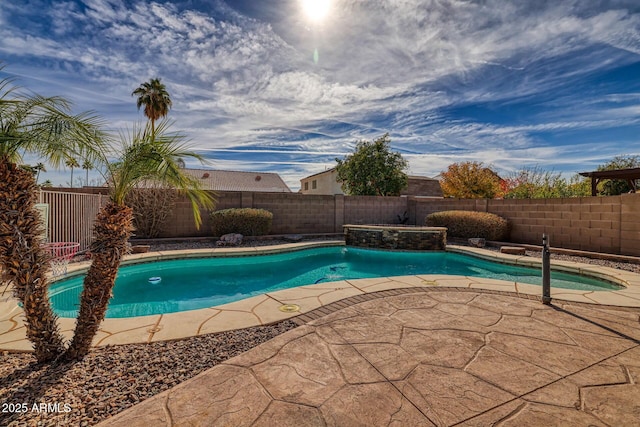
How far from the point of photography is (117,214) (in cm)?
244

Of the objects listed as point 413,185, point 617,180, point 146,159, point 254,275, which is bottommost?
point 254,275

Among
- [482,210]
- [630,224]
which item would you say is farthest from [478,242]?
[630,224]

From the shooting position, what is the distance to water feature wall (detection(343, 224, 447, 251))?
10.2 metres

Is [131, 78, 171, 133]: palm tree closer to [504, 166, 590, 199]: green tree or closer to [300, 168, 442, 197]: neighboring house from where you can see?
[300, 168, 442, 197]: neighboring house

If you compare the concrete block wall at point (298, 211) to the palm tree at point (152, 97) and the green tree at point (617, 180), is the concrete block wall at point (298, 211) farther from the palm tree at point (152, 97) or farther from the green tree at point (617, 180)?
the green tree at point (617, 180)

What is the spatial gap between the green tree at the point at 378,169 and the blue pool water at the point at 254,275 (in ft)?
30.0

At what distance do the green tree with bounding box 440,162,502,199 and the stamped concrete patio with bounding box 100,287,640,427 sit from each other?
592 inches

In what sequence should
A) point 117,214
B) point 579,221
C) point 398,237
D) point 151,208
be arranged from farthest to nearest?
1. point 398,237
2. point 151,208
3. point 579,221
4. point 117,214

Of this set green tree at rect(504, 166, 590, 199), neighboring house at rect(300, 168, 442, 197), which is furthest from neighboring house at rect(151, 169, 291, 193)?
green tree at rect(504, 166, 590, 199)

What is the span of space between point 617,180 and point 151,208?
23.0 metres

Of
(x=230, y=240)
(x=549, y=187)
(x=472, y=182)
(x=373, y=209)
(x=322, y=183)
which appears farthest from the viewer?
(x=322, y=183)

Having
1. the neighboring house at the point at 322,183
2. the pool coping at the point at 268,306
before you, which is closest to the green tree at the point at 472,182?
the neighboring house at the point at 322,183

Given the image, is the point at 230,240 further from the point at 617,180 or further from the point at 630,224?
the point at 617,180

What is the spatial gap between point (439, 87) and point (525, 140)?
1003 cm
